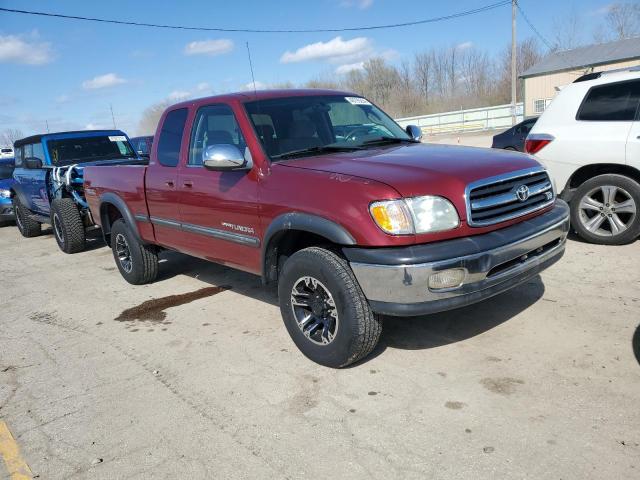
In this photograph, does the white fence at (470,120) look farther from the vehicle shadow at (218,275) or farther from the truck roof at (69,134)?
the vehicle shadow at (218,275)

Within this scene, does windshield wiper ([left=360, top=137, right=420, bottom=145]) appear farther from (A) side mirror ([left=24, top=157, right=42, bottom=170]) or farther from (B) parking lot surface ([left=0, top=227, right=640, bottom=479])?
(A) side mirror ([left=24, top=157, right=42, bottom=170])

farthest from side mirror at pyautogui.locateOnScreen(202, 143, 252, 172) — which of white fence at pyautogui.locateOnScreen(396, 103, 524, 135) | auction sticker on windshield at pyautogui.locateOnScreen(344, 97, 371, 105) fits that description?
white fence at pyautogui.locateOnScreen(396, 103, 524, 135)

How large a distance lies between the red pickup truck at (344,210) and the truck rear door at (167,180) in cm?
2

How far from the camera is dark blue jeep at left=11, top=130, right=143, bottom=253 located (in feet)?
25.6

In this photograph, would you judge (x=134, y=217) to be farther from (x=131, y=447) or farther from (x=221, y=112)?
(x=131, y=447)

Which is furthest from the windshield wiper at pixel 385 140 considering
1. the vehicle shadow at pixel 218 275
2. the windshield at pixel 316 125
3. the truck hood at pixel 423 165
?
the vehicle shadow at pixel 218 275

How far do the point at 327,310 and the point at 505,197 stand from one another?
136 centimetres

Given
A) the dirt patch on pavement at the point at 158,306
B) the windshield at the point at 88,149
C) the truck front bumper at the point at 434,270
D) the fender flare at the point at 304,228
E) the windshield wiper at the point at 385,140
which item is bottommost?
the dirt patch on pavement at the point at 158,306

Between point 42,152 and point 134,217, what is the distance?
14.1 feet

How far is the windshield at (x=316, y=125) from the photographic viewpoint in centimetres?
389

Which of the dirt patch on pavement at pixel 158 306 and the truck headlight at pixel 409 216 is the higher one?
the truck headlight at pixel 409 216

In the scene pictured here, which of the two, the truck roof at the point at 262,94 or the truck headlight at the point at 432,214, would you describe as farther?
the truck roof at the point at 262,94

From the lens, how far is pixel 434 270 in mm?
2863

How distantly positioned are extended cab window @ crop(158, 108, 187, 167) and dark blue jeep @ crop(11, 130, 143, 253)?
2902 mm
